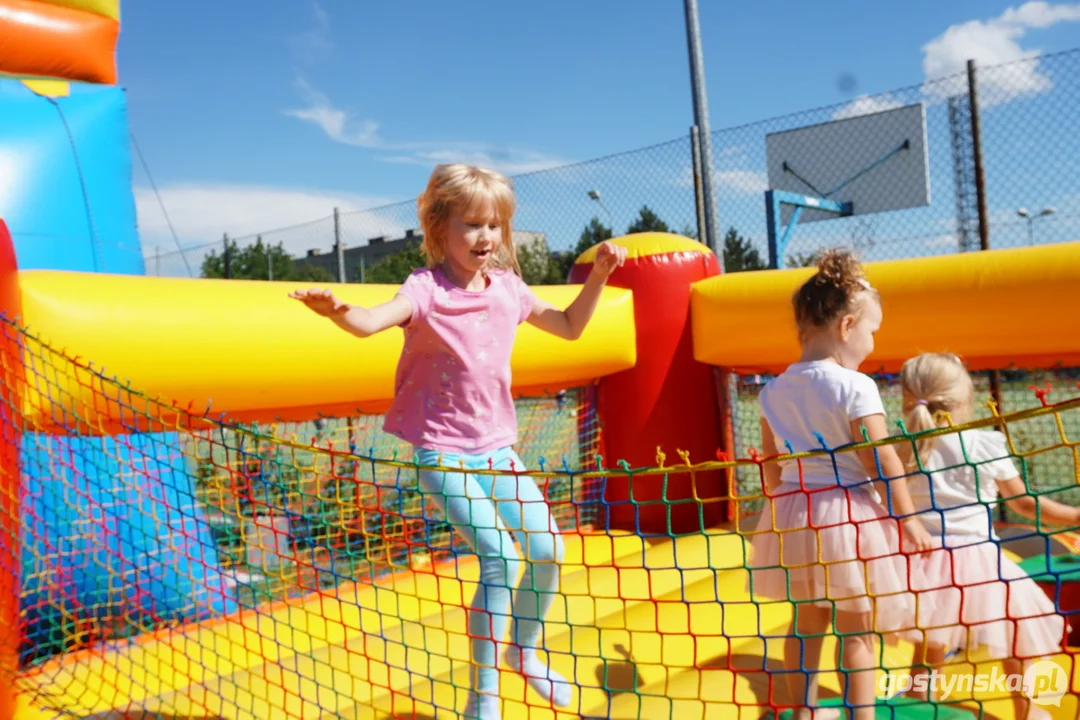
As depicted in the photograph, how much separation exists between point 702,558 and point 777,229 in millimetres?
2351

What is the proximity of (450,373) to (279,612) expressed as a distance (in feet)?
3.49

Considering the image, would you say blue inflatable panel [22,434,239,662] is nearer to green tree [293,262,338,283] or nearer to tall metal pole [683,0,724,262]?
tall metal pole [683,0,724,262]

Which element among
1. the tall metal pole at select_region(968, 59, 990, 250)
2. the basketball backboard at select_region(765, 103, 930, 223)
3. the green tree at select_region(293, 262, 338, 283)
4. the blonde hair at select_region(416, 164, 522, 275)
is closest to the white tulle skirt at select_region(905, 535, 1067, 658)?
the blonde hair at select_region(416, 164, 522, 275)

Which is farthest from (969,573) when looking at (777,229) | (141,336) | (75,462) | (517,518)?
(777,229)

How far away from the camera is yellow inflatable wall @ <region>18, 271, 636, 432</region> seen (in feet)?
6.31

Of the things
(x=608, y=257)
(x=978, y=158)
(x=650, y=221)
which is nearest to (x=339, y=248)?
(x=650, y=221)

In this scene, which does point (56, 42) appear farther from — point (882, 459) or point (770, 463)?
point (882, 459)

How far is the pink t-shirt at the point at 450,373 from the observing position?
1782mm

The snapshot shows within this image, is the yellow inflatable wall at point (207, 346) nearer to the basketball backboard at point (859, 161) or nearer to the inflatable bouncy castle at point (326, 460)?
the inflatable bouncy castle at point (326, 460)

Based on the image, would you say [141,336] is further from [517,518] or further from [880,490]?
[880,490]

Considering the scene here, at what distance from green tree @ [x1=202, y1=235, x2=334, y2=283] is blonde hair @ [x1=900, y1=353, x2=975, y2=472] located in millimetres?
6603

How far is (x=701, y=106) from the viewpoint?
452 cm

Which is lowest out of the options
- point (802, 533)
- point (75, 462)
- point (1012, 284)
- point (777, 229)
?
point (802, 533)

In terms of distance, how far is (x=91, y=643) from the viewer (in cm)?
212
